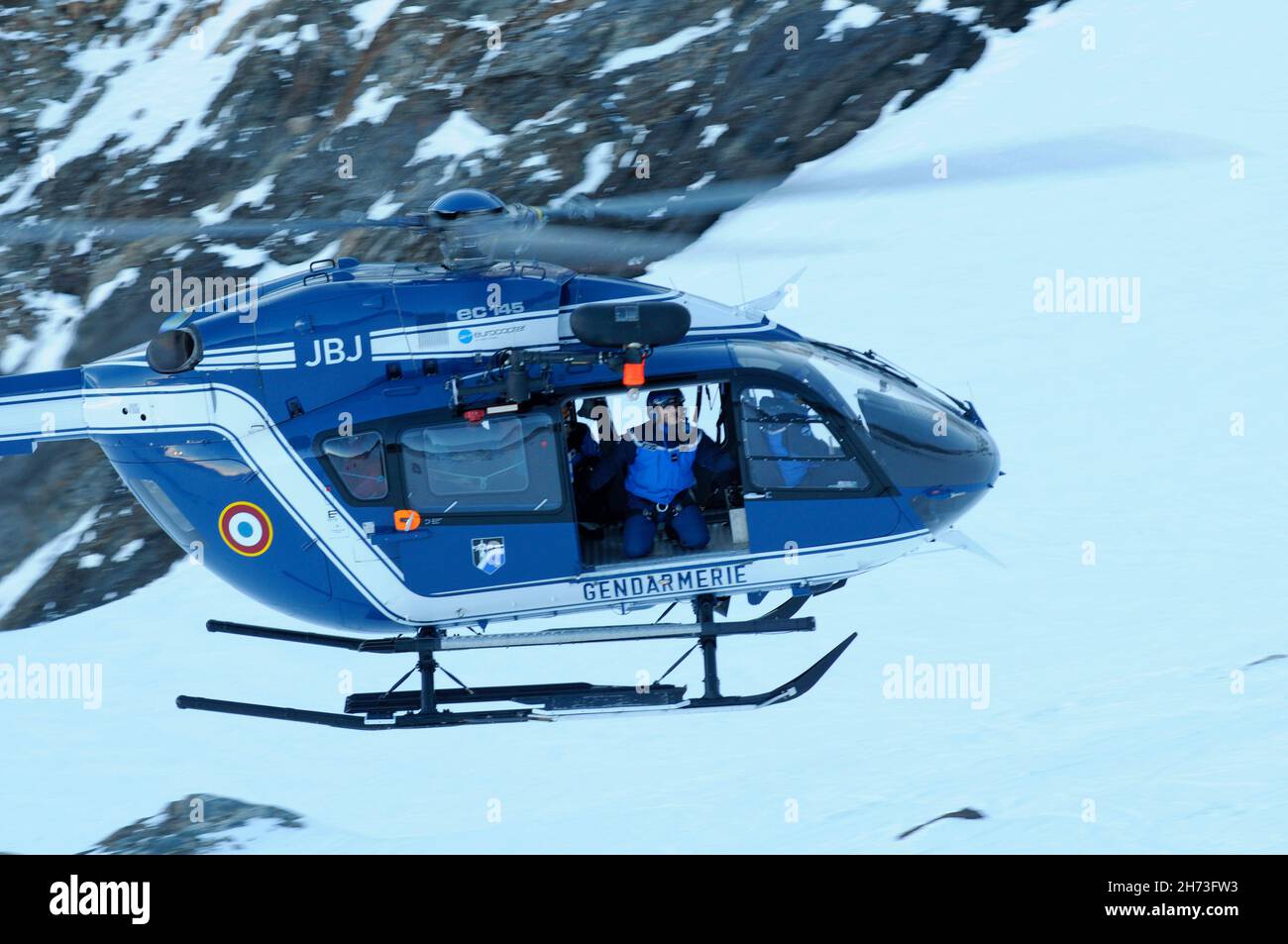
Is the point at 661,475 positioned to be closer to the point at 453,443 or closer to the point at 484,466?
the point at 484,466

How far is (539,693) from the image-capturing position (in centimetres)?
824

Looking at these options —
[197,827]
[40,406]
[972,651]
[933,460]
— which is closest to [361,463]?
[40,406]

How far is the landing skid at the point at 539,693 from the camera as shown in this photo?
7941 millimetres

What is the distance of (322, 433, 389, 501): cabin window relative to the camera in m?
7.67

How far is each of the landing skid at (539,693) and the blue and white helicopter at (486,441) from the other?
30 millimetres

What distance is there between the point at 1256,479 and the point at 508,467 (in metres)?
6.83

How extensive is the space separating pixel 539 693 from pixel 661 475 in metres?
1.61

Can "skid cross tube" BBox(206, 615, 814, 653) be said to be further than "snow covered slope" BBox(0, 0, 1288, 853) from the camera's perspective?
No

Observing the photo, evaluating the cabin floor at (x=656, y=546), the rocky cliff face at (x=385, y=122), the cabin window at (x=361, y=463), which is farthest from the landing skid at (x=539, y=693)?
the rocky cliff face at (x=385, y=122)

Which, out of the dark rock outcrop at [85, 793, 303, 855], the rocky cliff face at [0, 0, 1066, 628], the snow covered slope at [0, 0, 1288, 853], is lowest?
the dark rock outcrop at [85, 793, 303, 855]

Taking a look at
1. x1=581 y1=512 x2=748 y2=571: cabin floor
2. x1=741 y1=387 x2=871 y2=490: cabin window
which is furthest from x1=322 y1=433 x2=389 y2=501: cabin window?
x1=741 y1=387 x2=871 y2=490: cabin window

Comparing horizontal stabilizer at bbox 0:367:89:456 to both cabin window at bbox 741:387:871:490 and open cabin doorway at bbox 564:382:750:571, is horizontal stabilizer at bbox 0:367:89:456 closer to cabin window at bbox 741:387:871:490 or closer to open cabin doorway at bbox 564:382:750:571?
open cabin doorway at bbox 564:382:750:571

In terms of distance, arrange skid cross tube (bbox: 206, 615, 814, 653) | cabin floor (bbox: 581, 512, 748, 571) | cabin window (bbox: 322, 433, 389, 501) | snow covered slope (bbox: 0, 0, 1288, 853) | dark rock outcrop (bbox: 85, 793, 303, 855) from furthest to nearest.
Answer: dark rock outcrop (bbox: 85, 793, 303, 855) < snow covered slope (bbox: 0, 0, 1288, 853) < skid cross tube (bbox: 206, 615, 814, 653) < cabin floor (bbox: 581, 512, 748, 571) < cabin window (bbox: 322, 433, 389, 501)

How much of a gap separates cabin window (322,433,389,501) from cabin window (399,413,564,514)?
0.52 feet
